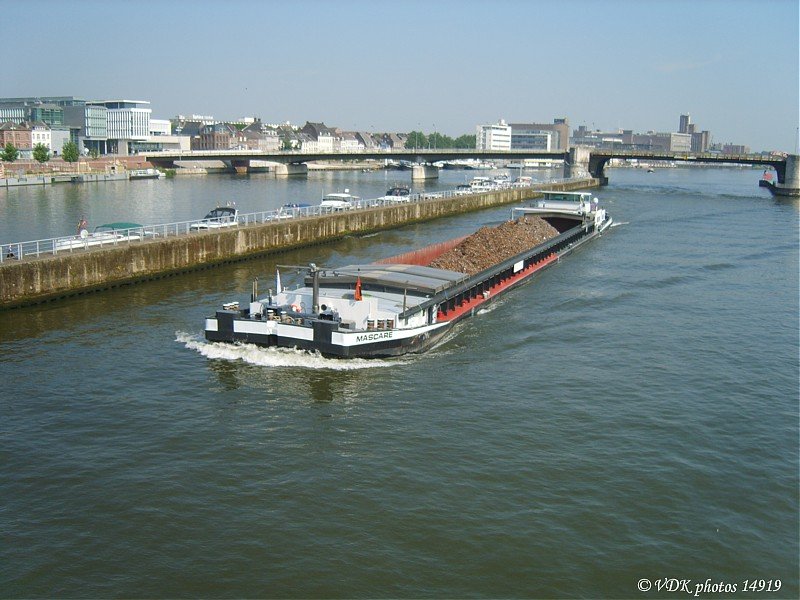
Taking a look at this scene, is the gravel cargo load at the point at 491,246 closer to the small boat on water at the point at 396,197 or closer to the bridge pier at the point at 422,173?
the small boat on water at the point at 396,197

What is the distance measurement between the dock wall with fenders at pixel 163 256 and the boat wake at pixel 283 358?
11.4 metres

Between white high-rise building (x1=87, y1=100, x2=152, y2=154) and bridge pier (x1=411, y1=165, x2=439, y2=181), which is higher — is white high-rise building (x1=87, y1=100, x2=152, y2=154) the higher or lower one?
the higher one

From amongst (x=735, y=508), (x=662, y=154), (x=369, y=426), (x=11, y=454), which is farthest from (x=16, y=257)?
(x=662, y=154)

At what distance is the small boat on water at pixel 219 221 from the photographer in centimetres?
4769

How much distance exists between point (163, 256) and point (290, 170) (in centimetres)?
12220

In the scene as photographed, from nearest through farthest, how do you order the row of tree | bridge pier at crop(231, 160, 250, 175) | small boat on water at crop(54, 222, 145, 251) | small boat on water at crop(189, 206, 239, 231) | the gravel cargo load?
the gravel cargo load → small boat on water at crop(54, 222, 145, 251) → small boat on water at crop(189, 206, 239, 231) → the row of tree → bridge pier at crop(231, 160, 250, 175)

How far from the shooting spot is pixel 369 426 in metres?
19.9

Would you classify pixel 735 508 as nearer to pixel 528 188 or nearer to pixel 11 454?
pixel 11 454

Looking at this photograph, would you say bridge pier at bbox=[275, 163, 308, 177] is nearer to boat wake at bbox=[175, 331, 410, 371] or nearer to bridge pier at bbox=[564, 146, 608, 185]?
bridge pier at bbox=[564, 146, 608, 185]

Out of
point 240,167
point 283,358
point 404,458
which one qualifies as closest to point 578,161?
point 240,167

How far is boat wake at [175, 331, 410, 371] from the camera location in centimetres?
2386

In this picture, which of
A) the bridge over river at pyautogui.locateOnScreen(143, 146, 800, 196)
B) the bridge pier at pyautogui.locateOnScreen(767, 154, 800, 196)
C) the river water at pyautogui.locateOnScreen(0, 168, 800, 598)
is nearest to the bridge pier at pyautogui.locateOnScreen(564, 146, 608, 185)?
the bridge over river at pyautogui.locateOnScreen(143, 146, 800, 196)

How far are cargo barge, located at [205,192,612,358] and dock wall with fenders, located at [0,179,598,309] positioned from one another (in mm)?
11115

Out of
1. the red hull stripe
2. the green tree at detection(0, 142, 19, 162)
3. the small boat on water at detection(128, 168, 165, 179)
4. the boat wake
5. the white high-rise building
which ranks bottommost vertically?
the boat wake
